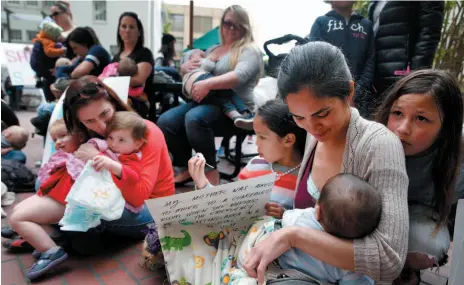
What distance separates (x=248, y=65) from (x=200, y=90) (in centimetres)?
46

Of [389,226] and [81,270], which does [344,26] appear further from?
[81,270]

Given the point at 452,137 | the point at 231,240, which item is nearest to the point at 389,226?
the point at 452,137

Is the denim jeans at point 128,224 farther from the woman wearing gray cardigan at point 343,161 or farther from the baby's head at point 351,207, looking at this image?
the baby's head at point 351,207

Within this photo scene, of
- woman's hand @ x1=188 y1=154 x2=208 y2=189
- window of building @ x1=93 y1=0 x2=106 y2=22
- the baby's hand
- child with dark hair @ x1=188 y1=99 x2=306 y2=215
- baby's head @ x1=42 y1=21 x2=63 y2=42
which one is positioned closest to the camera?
woman's hand @ x1=188 y1=154 x2=208 y2=189

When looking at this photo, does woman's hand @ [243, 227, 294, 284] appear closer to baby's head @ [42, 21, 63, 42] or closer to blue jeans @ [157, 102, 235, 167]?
blue jeans @ [157, 102, 235, 167]

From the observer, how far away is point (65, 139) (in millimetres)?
2084

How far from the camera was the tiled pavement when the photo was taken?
1817 millimetres

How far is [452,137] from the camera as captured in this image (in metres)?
1.30

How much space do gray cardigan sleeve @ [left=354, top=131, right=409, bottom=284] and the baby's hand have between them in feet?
4.27

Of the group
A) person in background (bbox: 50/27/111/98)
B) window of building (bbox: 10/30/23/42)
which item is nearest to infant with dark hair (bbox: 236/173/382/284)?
person in background (bbox: 50/27/111/98)

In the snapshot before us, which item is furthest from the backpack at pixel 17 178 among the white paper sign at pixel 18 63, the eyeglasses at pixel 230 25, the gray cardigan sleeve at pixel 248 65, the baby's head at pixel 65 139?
the white paper sign at pixel 18 63

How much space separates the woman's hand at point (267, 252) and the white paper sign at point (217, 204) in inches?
11.7

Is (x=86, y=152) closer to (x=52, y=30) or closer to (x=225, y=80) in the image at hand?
(x=225, y=80)

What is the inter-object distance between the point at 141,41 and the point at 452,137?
2899mm
